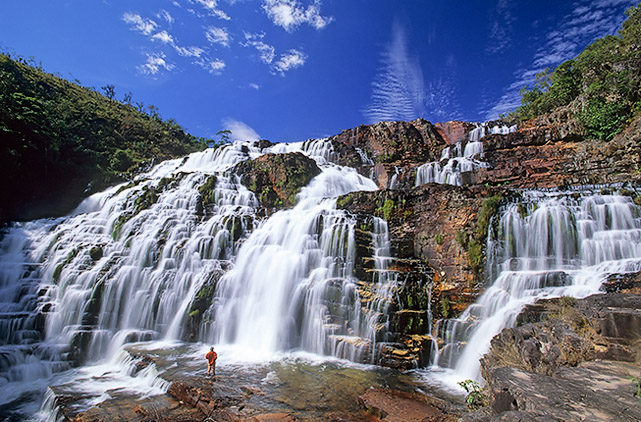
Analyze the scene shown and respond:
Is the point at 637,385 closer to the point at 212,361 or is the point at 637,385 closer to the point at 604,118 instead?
the point at 212,361

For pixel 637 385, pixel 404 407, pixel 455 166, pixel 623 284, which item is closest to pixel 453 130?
pixel 455 166

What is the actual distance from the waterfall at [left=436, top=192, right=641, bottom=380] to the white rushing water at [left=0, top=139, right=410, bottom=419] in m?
2.89

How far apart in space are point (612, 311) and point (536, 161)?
55.6 feet

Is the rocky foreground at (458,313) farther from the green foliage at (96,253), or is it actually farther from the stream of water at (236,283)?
the green foliage at (96,253)

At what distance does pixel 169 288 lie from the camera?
14.2 m

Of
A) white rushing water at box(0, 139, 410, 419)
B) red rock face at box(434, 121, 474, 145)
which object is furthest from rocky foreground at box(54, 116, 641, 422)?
red rock face at box(434, 121, 474, 145)

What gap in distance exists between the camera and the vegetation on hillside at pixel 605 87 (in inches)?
675

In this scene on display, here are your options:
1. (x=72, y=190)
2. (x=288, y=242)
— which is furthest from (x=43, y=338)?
(x=72, y=190)

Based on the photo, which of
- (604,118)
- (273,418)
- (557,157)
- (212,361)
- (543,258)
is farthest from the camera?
(557,157)

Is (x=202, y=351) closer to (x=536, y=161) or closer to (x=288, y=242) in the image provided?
(x=288, y=242)

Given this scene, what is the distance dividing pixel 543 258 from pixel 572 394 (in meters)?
7.89

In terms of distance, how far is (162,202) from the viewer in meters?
19.7

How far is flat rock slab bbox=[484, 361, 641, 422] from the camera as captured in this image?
355cm

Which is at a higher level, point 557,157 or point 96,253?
point 557,157
